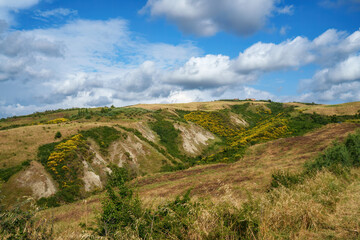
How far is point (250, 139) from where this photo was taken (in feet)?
169

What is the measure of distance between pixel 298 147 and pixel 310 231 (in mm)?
34652

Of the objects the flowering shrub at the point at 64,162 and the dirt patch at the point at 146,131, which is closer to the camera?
the flowering shrub at the point at 64,162

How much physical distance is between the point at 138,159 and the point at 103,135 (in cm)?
864

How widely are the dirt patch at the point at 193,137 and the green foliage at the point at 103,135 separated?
17901 millimetres

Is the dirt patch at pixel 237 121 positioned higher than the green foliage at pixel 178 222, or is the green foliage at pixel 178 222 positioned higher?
the dirt patch at pixel 237 121

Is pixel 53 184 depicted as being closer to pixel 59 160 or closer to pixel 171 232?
pixel 59 160

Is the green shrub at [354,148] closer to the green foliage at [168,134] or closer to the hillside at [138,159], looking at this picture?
the hillside at [138,159]

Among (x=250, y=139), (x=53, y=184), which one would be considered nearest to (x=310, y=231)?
(x=53, y=184)

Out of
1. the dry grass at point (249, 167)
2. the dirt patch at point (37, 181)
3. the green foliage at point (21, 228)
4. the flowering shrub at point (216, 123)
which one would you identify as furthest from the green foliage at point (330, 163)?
the flowering shrub at point (216, 123)

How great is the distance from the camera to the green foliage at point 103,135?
36.1 meters

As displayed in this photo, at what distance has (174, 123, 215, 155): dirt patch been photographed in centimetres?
5034

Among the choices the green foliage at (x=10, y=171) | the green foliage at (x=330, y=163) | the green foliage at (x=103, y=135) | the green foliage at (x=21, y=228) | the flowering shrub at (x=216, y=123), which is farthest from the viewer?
the flowering shrub at (x=216, y=123)

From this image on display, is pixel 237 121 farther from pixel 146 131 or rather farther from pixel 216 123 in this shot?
pixel 146 131

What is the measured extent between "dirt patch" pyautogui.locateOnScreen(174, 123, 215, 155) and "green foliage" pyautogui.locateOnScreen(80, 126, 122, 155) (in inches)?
705
